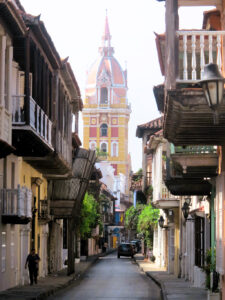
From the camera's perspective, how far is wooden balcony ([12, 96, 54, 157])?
2134cm

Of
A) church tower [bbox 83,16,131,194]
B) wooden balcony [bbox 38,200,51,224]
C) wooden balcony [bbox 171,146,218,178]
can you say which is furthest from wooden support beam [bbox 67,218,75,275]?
church tower [bbox 83,16,131,194]

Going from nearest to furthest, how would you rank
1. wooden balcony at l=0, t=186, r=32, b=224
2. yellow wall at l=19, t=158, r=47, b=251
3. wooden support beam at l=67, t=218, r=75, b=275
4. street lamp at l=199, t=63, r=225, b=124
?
street lamp at l=199, t=63, r=225, b=124
wooden balcony at l=0, t=186, r=32, b=224
yellow wall at l=19, t=158, r=47, b=251
wooden support beam at l=67, t=218, r=75, b=275

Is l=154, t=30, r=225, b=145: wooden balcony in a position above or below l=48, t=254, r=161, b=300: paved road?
above

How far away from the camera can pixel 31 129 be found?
70.3 ft

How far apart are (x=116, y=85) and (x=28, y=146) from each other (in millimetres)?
136758

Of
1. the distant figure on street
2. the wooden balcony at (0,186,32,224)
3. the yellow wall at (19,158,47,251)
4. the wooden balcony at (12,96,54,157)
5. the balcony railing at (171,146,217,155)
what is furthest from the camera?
the yellow wall at (19,158,47,251)

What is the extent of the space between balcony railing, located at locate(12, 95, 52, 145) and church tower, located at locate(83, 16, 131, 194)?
12301cm

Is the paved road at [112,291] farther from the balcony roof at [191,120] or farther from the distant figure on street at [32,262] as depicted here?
the balcony roof at [191,120]

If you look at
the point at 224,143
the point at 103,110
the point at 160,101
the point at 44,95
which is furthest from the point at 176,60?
the point at 103,110

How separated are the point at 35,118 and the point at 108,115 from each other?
428 feet

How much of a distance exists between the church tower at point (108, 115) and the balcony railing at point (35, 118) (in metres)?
123

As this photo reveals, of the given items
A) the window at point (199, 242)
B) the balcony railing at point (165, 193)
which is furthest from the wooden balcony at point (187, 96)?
the balcony railing at point (165, 193)

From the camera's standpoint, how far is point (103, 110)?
503 ft

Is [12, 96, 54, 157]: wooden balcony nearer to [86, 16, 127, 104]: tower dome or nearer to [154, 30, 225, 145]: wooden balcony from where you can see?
[154, 30, 225, 145]: wooden balcony
